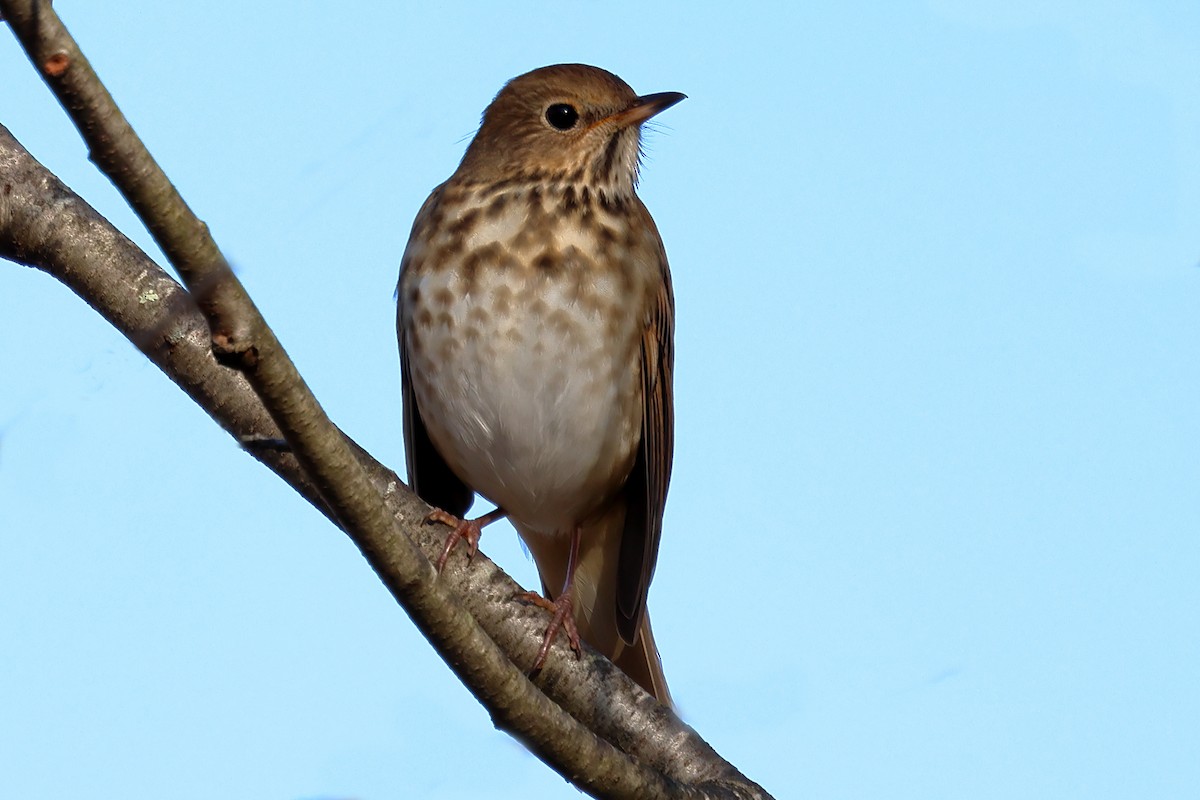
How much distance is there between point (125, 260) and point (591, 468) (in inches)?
83.7

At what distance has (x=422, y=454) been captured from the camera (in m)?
6.39

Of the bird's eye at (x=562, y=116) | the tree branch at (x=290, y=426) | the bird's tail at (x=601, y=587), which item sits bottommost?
the tree branch at (x=290, y=426)

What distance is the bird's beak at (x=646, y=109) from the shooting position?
6.26m

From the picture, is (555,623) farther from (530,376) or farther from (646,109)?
(646,109)

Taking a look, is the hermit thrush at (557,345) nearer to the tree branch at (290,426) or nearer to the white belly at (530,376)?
the white belly at (530,376)

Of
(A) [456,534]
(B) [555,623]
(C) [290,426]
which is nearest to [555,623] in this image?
(B) [555,623]

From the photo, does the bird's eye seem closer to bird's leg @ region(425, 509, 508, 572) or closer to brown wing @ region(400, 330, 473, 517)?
brown wing @ region(400, 330, 473, 517)

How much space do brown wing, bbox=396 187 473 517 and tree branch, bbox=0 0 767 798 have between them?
4.34 feet

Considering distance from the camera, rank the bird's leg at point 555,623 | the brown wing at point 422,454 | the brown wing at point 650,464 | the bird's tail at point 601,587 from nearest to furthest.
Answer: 1. the bird's leg at point 555,623
2. the brown wing at point 650,464
3. the brown wing at point 422,454
4. the bird's tail at point 601,587

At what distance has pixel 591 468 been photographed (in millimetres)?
5992

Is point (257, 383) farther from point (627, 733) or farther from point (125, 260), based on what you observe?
point (627, 733)

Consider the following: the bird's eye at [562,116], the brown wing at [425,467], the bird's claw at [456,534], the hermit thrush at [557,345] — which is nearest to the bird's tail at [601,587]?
the hermit thrush at [557,345]

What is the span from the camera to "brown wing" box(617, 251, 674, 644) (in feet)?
19.6

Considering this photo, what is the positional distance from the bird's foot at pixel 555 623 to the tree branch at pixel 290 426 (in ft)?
0.13
